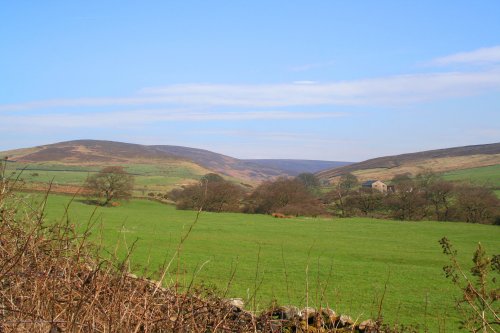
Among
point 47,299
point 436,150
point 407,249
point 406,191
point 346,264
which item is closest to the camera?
point 47,299

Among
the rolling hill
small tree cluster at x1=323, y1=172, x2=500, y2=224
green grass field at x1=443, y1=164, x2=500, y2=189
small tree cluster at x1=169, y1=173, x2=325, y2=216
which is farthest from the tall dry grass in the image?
the rolling hill

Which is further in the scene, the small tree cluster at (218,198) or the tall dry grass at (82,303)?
the small tree cluster at (218,198)

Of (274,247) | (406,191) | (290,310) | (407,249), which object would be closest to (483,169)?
(406,191)

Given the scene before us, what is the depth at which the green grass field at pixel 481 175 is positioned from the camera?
8494 cm

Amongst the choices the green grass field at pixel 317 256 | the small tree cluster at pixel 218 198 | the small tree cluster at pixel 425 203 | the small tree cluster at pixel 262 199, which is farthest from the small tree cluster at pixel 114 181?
the small tree cluster at pixel 425 203

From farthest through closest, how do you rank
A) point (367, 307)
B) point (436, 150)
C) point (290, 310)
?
point (436, 150), point (367, 307), point (290, 310)

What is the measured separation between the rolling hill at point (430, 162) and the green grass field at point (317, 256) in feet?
219

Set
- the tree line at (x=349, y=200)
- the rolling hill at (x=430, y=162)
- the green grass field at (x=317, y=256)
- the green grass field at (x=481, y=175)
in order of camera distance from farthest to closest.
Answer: the rolling hill at (x=430, y=162), the green grass field at (x=481, y=175), the tree line at (x=349, y=200), the green grass field at (x=317, y=256)

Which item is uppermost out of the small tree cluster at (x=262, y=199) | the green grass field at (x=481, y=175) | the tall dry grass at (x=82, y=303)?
the tall dry grass at (x=82, y=303)

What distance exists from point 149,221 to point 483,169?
77715 mm

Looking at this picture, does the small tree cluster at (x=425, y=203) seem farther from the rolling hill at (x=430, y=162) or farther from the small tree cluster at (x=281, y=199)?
the rolling hill at (x=430, y=162)

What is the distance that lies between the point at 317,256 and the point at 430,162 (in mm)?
109992

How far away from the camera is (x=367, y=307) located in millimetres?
Result: 16688

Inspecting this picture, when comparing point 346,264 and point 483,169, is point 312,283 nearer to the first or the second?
point 346,264
